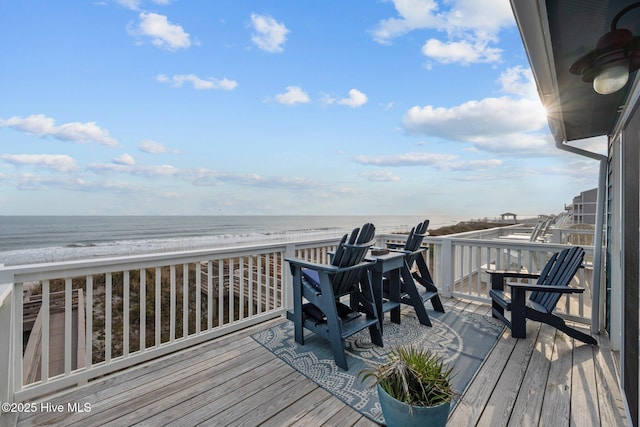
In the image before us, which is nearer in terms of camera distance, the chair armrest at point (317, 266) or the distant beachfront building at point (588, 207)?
the chair armrest at point (317, 266)

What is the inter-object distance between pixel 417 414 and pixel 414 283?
6.56 ft

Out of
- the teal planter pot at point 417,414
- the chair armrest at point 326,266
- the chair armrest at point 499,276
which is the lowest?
the teal planter pot at point 417,414

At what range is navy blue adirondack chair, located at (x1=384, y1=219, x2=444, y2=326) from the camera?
10.8ft

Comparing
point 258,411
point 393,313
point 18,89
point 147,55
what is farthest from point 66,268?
point 18,89

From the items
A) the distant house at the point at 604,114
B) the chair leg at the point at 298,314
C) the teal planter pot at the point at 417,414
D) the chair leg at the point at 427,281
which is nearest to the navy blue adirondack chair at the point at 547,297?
the distant house at the point at 604,114

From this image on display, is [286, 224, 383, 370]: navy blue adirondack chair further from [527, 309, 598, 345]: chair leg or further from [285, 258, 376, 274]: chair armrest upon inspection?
[527, 309, 598, 345]: chair leg

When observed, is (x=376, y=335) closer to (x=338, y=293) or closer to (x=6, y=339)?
(x=338, y=293)

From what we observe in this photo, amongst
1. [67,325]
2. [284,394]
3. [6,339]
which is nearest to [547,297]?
[284,394]

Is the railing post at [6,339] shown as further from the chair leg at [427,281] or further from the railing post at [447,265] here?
the railing post at [447,265]

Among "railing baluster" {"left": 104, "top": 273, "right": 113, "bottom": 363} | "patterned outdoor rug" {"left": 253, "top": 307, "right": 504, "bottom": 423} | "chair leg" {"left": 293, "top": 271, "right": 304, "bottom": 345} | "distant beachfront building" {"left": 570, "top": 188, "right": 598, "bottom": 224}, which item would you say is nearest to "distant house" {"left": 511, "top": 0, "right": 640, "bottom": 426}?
"patterned outdoor rug" {"left": 253, "top": 307, "right": 504, "bottom": 423}

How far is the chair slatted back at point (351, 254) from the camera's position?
2.51 meters

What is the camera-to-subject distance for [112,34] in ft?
22.3

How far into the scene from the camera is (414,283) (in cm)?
329

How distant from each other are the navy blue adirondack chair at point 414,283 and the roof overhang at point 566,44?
1.76 meters
